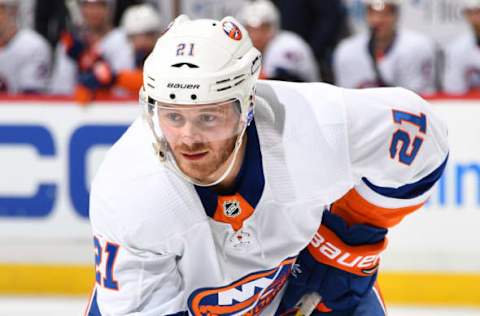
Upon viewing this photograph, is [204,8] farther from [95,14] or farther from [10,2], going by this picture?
[10,2]

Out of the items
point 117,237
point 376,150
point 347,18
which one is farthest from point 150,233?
point 347,18

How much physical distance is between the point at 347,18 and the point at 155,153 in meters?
3.51

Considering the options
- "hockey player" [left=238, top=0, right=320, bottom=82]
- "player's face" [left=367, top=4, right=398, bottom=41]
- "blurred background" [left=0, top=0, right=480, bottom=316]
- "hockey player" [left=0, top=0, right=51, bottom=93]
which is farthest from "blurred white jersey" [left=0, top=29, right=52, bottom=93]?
"player's face" [left=367, top=4, right=398, bottom=41]

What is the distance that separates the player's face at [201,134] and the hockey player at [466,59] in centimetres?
290

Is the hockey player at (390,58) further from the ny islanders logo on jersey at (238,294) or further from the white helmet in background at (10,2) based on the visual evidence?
the ny islanders logo on jersey at (238,294)

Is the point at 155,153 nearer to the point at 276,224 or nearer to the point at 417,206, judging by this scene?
the point at 276,224

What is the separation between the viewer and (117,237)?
2.24 meters

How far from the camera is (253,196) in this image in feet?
7.63

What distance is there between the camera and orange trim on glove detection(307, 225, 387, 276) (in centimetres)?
262

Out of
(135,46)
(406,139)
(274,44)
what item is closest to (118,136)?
(135,46)

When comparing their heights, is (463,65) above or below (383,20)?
below

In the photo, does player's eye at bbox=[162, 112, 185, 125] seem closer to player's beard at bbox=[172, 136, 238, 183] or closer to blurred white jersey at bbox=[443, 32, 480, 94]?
player's beard at bbox=[172, 136, 238, 183]

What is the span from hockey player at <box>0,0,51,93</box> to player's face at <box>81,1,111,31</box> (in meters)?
0.27

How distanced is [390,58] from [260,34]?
62cm
